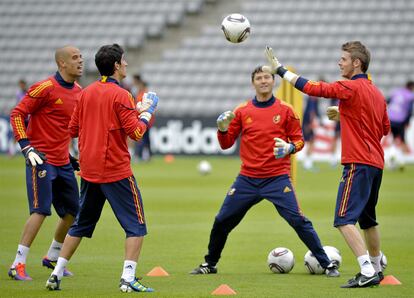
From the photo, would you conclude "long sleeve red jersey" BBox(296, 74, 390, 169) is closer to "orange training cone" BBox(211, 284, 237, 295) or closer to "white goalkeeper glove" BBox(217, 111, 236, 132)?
"white goalkeeper glove" BBox(217, 111, 236, 132)

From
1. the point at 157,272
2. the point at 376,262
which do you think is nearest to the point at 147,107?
the point at 157,272

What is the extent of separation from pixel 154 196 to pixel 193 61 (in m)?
17.5

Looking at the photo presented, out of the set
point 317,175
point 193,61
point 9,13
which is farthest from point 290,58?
point 9,13

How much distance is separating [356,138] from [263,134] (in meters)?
1.26

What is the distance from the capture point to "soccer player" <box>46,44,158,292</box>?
914cm

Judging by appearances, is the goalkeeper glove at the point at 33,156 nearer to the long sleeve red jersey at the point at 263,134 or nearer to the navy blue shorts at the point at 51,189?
the navy blue shorts at the point at 51,189

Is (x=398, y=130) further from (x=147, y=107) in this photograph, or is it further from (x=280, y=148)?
(x=147, y=107)

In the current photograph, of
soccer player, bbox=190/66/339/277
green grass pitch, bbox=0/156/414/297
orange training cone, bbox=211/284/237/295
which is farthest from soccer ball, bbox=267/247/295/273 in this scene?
orange training cone, bbox=211/284/237/295

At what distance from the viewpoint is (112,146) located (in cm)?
923

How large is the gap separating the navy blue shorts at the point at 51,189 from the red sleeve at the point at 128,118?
5.10ft

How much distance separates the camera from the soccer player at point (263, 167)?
409 inches

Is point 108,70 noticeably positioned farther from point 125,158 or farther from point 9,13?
point 9,13

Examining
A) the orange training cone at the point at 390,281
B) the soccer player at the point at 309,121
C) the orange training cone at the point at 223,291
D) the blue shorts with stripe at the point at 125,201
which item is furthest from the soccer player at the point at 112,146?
the soccer player at the point at 309,121

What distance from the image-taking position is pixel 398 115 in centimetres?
2767
